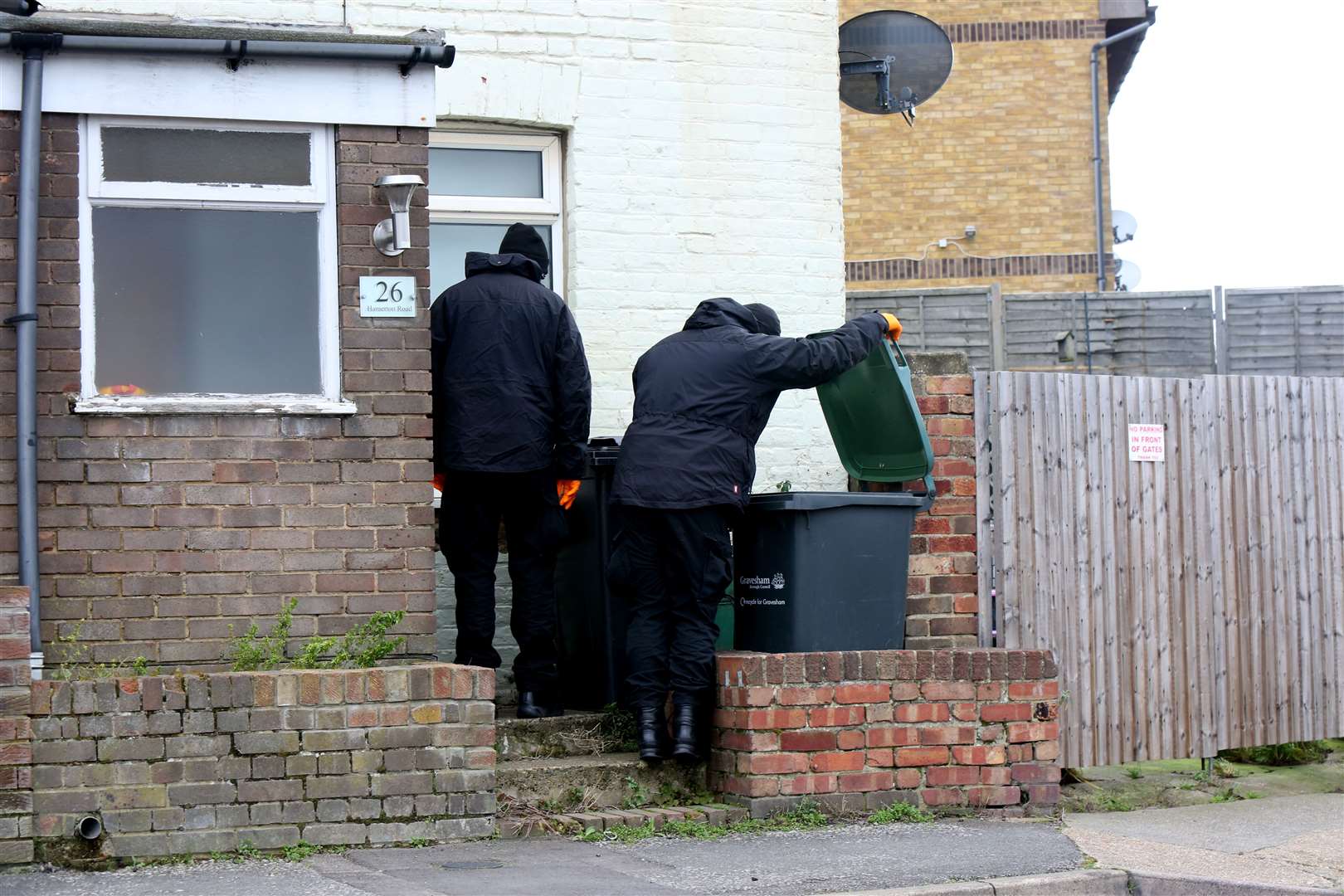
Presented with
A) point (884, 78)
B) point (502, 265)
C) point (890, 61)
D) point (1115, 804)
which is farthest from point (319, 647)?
point (890, 61)

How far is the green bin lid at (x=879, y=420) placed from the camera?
21.8ft

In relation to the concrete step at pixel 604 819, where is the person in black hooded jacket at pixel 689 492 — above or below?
above

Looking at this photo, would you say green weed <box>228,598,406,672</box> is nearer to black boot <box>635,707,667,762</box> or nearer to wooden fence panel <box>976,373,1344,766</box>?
black boot <box>635,707,667,762</box>

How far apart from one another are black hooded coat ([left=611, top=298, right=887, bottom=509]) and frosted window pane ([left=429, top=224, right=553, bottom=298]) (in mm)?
2220

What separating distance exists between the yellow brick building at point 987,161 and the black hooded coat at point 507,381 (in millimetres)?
12850

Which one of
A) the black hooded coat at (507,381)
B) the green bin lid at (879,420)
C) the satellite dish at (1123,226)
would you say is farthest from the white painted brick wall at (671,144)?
the satellite dish at (1123,226)

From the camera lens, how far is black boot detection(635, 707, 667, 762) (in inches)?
245

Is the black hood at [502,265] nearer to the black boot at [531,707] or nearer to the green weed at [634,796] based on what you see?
the black boot at [531,707]

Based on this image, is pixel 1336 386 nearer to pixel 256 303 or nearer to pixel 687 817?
pixel 687 817

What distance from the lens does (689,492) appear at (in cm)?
612

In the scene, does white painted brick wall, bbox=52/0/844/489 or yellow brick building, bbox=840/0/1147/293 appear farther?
yellow brick building, bbox=840/0/1147/293

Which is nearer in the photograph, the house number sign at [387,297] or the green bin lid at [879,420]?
the house number sign at [387,297]

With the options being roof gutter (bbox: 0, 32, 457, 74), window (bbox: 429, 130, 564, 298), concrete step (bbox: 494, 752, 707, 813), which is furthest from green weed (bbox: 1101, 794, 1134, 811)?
roof gutter (bbox: 0, 32, 457, 74)

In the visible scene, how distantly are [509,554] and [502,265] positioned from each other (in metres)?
1.18
